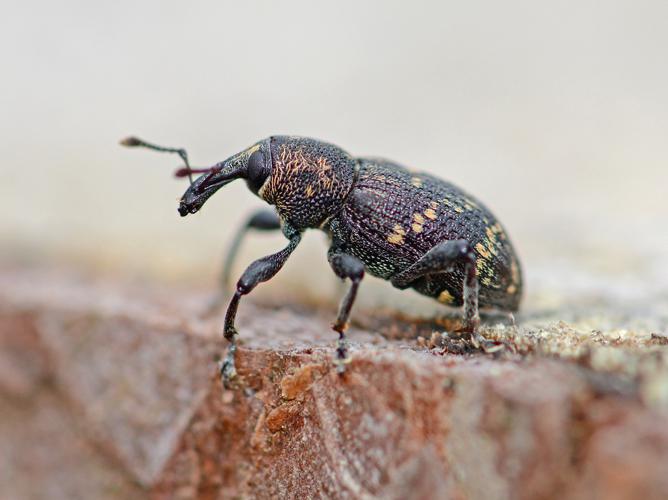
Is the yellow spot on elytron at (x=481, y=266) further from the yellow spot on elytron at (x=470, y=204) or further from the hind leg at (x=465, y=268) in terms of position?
the yellow spot on elytron at (x=470, y=204)

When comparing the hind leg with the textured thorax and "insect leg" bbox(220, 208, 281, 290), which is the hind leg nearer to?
the textured thorax

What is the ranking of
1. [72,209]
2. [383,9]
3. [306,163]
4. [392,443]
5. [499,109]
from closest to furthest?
[392,443] → [306,163] → [72,209] → [499,109] → [383,9]

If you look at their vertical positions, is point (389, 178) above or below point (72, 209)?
above

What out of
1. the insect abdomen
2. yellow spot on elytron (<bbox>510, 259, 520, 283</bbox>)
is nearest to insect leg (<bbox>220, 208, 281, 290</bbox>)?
the insect abdomen

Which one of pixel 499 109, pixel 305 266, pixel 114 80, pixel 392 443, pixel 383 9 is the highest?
pixel 383 9

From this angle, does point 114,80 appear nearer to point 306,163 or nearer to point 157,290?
point 157,290

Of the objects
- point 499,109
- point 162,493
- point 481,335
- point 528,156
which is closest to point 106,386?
point 162,493
